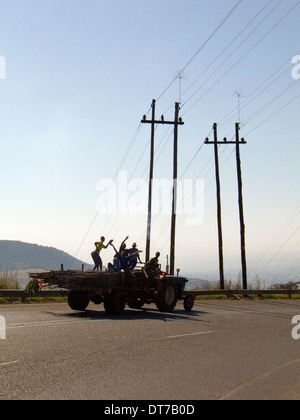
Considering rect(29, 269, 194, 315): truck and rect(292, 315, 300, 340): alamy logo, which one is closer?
rect(292, 315, 300, 340): alamy logo

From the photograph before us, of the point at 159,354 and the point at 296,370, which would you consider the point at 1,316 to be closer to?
the point at 159,354

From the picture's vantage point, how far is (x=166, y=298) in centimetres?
2139

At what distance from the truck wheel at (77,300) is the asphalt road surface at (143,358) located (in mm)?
1178

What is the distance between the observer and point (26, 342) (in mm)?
12180

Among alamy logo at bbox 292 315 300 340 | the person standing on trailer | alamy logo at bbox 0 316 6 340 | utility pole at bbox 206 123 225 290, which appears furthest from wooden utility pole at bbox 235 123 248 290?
alamy logo at bbox 0 316 6 340

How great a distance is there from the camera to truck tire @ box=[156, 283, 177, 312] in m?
21.0

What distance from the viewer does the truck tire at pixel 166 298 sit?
21.0 metres

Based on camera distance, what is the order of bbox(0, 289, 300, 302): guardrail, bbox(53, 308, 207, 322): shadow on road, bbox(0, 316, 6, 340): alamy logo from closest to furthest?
bbox(0, 316, 6, 340): alamy logo → bbox(53, 308, 207, 322): shadow on road → bbox(0, 289, 300, 302): guardrail

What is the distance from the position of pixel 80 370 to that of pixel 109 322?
6934 millimetres

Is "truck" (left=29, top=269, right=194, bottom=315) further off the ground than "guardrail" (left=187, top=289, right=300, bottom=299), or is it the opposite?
"guardrail" (left=187, top=289, right=300, bottom=299)

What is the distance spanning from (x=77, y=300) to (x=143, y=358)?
29.5ft

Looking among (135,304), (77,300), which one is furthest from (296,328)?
(77,300)

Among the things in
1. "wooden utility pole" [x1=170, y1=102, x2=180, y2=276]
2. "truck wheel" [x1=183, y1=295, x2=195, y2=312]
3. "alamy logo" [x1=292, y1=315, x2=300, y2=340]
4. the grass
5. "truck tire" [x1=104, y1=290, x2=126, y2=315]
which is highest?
"wooden utility pole" [x1=170, y1=102, x2=180, y2=276]

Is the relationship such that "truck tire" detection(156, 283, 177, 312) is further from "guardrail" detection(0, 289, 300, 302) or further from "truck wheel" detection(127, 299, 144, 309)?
"guardrail" detection(0, 289, 300, 302)
